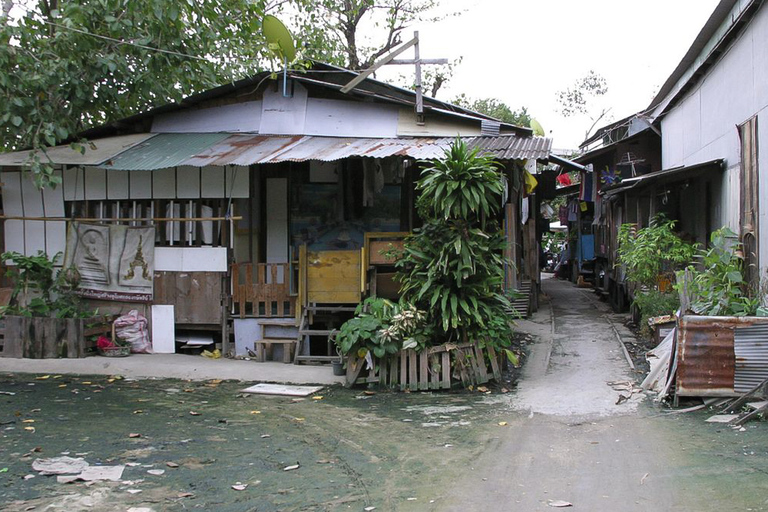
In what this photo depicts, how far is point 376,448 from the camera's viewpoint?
654 cm

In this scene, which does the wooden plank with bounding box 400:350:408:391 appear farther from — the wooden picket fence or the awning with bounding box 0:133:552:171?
the awning with bounding box 0:133:552:171

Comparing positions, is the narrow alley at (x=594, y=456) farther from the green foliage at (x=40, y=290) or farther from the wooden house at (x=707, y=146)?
the green foliage at (x=40, y=290)

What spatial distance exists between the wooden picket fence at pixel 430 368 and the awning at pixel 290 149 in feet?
8.91

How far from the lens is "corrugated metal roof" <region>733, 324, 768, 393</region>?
749 cm

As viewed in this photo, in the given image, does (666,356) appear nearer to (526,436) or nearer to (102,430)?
(526,436)

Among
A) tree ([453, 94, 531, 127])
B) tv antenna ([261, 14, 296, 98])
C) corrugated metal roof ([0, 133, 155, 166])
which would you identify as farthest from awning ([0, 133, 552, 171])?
tree ([453, 94, 531, 127])

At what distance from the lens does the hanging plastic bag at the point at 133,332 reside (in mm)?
11656

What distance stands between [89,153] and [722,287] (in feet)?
31.8

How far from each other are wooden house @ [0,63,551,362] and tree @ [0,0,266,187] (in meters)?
0.67

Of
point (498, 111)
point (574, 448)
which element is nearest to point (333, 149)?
point (574, 448)

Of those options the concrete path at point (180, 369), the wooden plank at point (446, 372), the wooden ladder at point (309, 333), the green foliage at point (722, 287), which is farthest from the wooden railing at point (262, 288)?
the green foliage at point (722, 287)

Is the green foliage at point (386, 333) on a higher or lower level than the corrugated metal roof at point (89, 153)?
lower

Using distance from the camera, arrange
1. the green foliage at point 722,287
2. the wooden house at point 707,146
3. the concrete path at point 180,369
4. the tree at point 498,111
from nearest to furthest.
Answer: the green foliage at point 722,287
the wooden house at point 707,146
the concrete path at point 180,369
the tree at point 498,111

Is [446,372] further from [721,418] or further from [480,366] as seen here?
[721,418]
